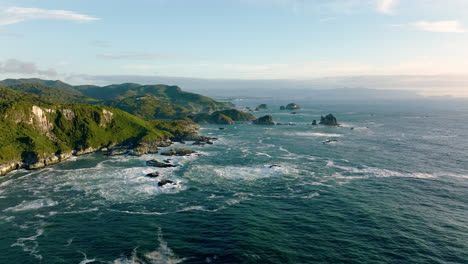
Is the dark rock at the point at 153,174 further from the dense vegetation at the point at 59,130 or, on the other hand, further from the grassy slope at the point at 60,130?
the grassy slope at the point at 60,130

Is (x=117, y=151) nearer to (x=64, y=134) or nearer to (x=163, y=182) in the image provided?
(x=64, y=134)

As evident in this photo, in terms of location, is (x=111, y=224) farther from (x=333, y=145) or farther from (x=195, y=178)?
(x=333, y=145)

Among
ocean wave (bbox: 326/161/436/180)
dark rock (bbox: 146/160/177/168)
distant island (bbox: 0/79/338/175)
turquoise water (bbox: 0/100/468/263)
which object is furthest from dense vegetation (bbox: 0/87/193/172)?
ocean wave (bbox: 326/161/436/180)

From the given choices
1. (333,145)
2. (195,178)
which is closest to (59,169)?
(195,178)

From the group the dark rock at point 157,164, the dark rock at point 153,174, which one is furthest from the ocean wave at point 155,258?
the dark rock at point 157,164

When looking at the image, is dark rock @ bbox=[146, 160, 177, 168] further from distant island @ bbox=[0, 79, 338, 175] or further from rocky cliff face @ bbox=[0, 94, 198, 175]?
rocky cliff face @ bbox=[0, 94, 198, 175]

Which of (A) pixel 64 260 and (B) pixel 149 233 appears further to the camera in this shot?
(B) pixel 149 233

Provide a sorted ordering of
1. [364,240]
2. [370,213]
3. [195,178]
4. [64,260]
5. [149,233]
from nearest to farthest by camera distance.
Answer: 1. [64,260]
2. [364,240]
3. [149,233]
4. [370,213]
5. [195,178]

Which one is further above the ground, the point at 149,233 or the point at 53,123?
the point at 53,123
